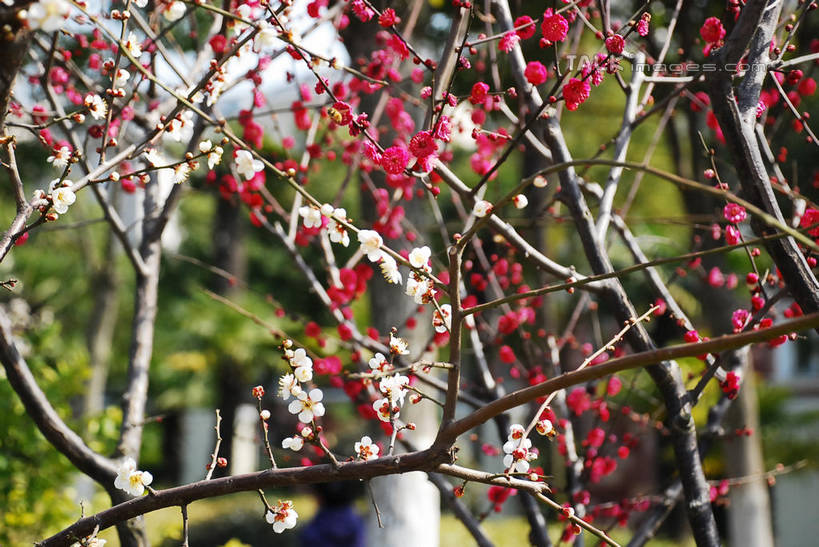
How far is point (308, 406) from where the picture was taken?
1955 millimetres

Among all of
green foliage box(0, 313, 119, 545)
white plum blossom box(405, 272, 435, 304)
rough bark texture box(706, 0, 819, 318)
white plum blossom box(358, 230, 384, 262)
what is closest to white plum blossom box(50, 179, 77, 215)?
white plum blossom box(358, 230, 384, 262)

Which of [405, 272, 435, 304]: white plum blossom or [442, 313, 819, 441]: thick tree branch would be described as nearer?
[442, 313, 819, 441]: thick tree branch

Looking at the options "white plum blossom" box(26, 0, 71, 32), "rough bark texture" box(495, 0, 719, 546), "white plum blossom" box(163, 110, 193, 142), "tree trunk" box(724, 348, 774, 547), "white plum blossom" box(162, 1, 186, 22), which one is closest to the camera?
"white plum blossom" box(26, 0, 71, 32)

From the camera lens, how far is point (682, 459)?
2502mm

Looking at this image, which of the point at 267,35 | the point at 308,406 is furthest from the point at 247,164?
the point at 308,406

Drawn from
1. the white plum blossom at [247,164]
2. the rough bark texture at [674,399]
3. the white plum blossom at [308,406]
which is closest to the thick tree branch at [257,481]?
the white plum blossom at [308,406]

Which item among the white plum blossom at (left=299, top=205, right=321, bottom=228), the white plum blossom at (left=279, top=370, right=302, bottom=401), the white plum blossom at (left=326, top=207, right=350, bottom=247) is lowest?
the white plum blossom at (left=279, top=370, right=302, bottom=401)

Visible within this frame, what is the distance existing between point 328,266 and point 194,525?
927 cm

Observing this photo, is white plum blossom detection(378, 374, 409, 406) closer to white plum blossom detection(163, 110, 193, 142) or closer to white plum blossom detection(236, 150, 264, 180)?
white plum blossom detection(236, 150, 264, 180)

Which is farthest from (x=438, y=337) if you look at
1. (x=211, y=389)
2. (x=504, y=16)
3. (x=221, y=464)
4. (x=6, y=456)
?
(x=211, y=389)

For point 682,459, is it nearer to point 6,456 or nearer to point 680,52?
point 680,52

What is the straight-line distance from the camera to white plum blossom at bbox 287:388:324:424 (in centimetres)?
191

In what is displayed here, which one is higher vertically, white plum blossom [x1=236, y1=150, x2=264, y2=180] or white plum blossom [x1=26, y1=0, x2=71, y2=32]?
white plum blossom [x1=236, y1=150, x2=264, y2=180]

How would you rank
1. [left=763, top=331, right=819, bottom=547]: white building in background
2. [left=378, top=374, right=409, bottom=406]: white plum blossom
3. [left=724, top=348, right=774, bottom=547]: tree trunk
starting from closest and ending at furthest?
[left=378, top=374, right=409, bottom=406]: white plum blossom → [left=724, top=348, right=774, bottom=547]: tree trunk → [left=763, top=331, right=819, bottom=547]: white building in background
